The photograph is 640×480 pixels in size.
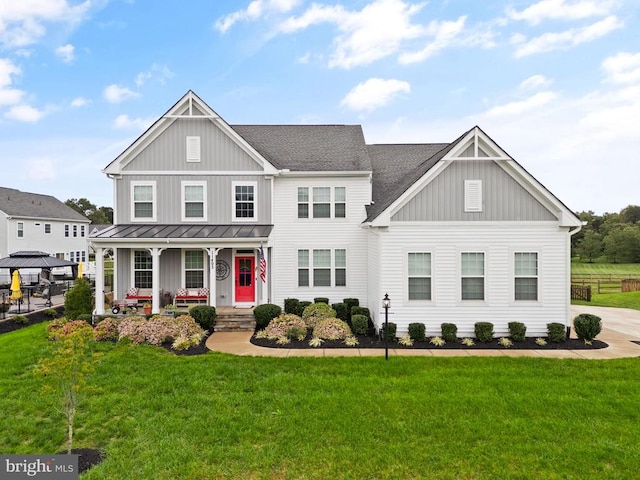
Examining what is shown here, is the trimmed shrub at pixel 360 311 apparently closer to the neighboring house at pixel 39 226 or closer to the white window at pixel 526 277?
the white window at pixel 526 277

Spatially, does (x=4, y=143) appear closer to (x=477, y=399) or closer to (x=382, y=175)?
(x=382, y=175)

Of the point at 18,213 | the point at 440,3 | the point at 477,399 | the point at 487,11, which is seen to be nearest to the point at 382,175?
the point at 440,3

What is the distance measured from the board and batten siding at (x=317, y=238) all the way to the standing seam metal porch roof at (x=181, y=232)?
102 cm

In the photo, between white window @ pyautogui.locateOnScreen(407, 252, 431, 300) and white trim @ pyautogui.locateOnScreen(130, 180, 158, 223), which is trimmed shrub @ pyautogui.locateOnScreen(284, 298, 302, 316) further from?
white trim @ pyautogui.locateOnScreen(130, 180, 158, 223)

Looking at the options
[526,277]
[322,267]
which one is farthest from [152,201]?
[526,277]

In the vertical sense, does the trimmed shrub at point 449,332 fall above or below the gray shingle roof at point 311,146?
below

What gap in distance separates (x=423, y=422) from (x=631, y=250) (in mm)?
74619

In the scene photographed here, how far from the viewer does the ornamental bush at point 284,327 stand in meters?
11.9

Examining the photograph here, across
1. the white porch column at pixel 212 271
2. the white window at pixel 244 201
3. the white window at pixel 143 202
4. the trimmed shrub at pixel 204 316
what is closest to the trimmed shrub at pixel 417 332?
the trimmed shrub at pixel 204 316

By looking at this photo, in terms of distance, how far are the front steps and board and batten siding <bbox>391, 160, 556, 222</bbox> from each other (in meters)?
6.97

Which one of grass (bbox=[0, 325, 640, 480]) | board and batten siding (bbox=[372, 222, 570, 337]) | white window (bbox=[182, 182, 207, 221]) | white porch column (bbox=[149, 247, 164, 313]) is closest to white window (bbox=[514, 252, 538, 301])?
board and batten siding (bbox=[372, 222, 570, 337])

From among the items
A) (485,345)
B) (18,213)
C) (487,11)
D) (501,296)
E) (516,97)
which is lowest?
(485,345)

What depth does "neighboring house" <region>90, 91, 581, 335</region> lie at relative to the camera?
1198 centimetres

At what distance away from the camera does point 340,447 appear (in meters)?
5.49
